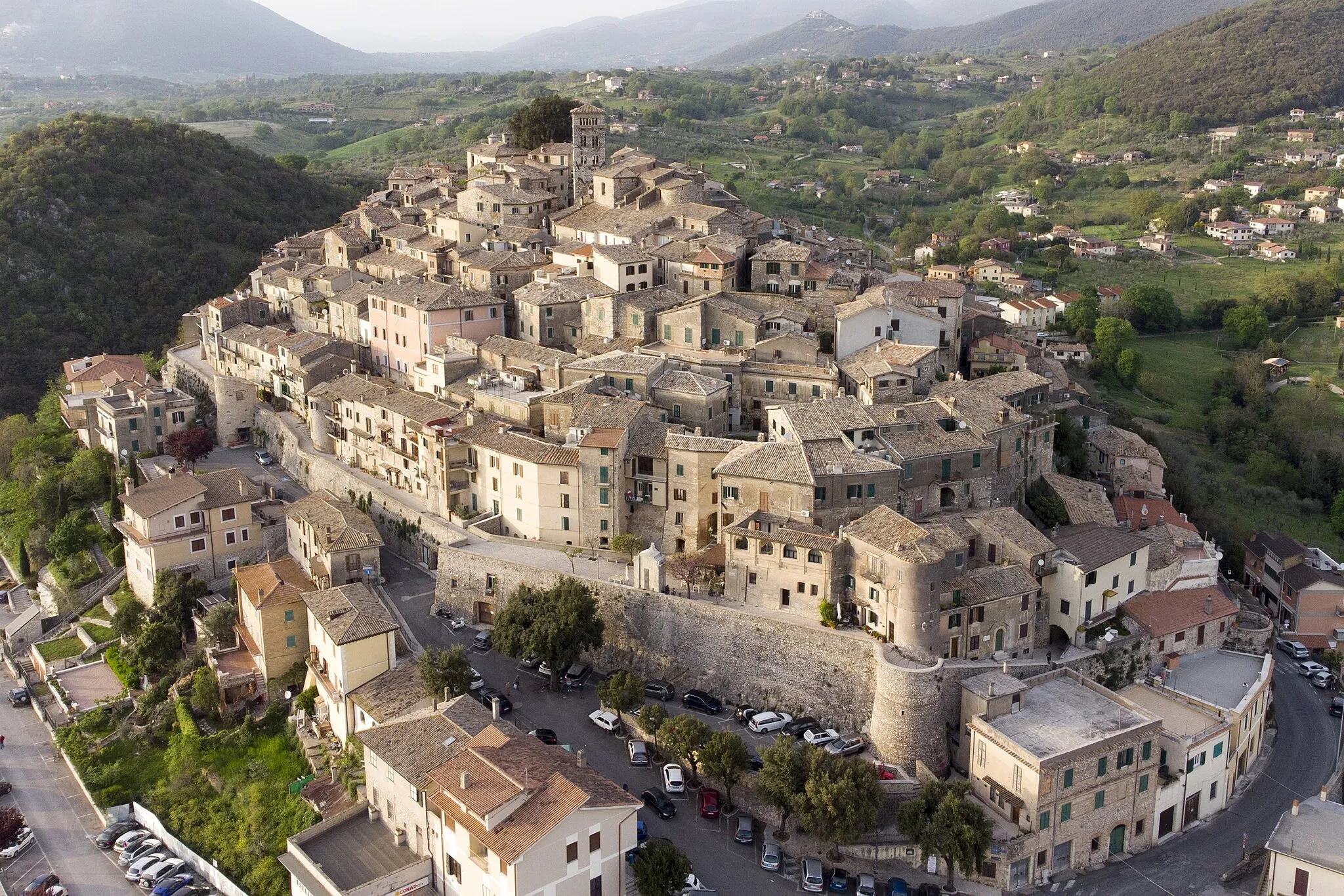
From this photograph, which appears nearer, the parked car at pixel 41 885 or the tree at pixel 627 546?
the parked car at pixel 41 885

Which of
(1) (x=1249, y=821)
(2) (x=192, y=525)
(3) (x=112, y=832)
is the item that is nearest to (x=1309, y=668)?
(1) (x=1249, y=821)

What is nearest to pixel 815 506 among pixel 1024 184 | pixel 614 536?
pixel 614 536

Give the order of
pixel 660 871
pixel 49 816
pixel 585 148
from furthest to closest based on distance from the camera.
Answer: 1. pixel 585 148
2. pixel 49 816
3. pixel 660 871

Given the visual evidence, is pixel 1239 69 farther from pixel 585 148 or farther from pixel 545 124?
pixel 585 148

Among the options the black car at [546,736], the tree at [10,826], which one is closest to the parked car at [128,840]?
the tree at [10,826]

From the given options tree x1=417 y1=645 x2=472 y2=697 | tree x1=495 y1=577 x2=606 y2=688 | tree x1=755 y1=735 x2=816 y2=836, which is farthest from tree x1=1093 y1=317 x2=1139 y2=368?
tree x1=417 y1=645 x2=472 y2=697

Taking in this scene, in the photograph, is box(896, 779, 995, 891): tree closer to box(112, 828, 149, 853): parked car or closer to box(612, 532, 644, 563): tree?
box(612, 532, 644, 563): tree

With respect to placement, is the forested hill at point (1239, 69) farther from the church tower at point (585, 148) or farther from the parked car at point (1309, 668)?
the parked car at point (1309, 668)
